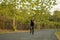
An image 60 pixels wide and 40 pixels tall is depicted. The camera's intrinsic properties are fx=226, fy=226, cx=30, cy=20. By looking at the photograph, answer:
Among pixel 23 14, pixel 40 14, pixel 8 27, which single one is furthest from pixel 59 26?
pixel 40 14

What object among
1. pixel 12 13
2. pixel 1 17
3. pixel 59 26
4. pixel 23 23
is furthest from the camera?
pixel 59 26

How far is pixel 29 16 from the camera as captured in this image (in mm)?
24750

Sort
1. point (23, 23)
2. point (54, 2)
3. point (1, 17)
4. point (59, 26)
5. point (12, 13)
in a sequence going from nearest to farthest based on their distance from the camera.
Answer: point (54, 2)
point (12, 13)
point (1, 17)
point (23, 23)
point (59, 26)

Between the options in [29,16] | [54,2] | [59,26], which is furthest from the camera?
[59,26]

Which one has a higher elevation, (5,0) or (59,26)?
(5,0)

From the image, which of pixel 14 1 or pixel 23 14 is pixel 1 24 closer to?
pixel 23 14

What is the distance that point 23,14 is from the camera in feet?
84.3

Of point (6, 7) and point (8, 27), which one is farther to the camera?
point (8, 27)

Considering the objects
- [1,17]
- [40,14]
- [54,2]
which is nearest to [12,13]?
[40,14]

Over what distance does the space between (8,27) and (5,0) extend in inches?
832

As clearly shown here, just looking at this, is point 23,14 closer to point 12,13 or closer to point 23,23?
point 12,13

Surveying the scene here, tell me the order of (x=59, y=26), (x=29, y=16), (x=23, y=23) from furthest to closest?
1. (x=59, y=26)
2. (x=23, y=23)
3. (x=29, y=16)

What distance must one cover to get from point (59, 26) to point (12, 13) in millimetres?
42131

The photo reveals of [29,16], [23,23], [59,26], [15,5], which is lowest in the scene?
[59,26]
